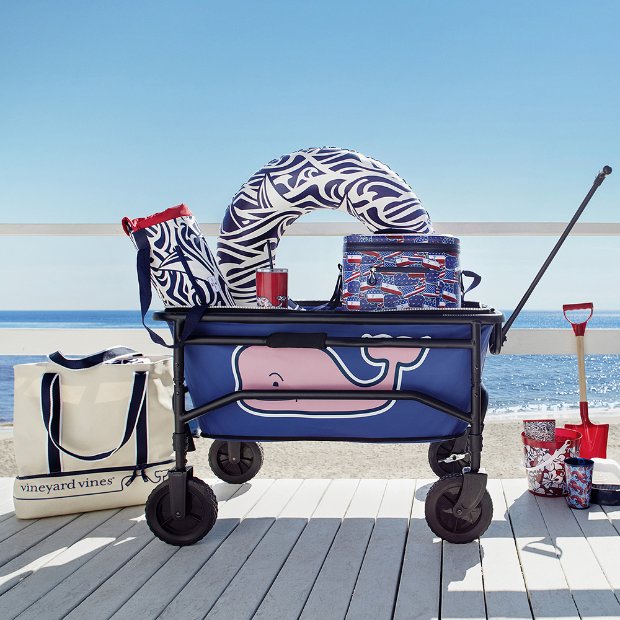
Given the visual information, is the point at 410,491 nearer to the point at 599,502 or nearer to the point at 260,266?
the point at 599,502

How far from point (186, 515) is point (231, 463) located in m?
0.54

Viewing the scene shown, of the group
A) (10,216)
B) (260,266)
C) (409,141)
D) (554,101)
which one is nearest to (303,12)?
(409,141)

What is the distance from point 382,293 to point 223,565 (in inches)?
28.4

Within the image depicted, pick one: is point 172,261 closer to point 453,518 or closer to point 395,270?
point 395,270

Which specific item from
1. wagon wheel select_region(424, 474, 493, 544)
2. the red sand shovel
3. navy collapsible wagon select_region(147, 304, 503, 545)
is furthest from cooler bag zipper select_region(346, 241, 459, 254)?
the red sand shovel

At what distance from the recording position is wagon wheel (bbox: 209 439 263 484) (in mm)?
2299

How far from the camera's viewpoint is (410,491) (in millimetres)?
2211

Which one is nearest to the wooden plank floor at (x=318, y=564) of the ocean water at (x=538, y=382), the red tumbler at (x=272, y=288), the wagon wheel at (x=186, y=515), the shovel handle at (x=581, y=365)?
the wagon wheel at (x=186, y=515)

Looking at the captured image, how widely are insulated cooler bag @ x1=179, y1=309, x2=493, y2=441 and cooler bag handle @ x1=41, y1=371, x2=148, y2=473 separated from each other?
27 cm

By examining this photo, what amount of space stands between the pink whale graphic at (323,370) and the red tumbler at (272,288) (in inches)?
5.9

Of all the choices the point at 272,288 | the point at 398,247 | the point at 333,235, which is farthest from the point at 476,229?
the point at 272,288

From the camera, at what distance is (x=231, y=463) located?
91.0 inches

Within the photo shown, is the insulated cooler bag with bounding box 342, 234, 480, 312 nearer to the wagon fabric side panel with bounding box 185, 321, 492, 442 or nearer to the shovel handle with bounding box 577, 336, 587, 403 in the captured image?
the wagon fabric side panel with bounding box 185, 321, 492, 442

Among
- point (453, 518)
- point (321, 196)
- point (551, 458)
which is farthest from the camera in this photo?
point (551, 458)
